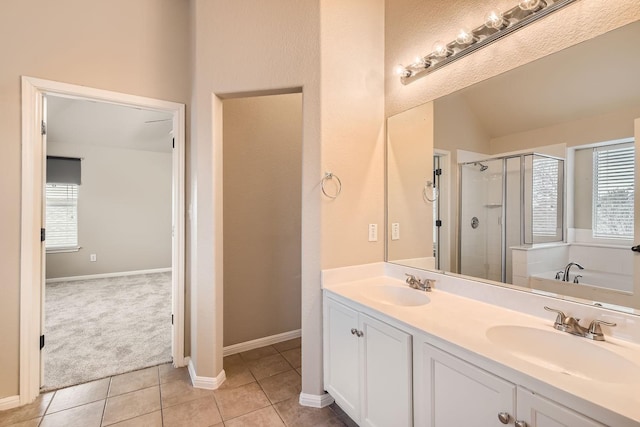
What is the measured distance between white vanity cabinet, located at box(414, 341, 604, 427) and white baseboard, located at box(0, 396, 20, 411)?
2453 mm

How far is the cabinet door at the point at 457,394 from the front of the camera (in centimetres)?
93

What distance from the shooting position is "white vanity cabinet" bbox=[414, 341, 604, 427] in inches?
32.2

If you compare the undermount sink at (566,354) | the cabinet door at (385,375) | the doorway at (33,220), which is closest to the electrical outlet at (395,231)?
the cabinet door at (385,375)

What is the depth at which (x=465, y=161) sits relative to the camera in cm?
171

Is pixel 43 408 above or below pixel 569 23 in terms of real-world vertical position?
below

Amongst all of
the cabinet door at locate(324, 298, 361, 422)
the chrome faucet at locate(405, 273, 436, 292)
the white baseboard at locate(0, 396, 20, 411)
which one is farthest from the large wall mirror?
the white baseboard at locate(0, 396, 20, 411)

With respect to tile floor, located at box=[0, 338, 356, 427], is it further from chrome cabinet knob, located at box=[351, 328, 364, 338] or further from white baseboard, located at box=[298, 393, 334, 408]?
chrome cabinet knob, located at box=[351, 328, 364, 338]

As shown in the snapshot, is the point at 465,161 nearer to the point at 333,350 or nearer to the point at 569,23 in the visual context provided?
the point at 569,23

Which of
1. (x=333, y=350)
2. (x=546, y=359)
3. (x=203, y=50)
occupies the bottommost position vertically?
(x=333, y=350)

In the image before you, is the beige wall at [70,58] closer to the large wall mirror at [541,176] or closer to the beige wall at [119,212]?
the large wall mirror at [541,176]

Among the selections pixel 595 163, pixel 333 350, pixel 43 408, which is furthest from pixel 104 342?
pixel 595 163

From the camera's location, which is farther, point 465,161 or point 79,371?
point 79,371

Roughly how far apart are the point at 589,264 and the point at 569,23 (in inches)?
40.0

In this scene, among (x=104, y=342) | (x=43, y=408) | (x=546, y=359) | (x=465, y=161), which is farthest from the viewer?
(x=104, y=342)
